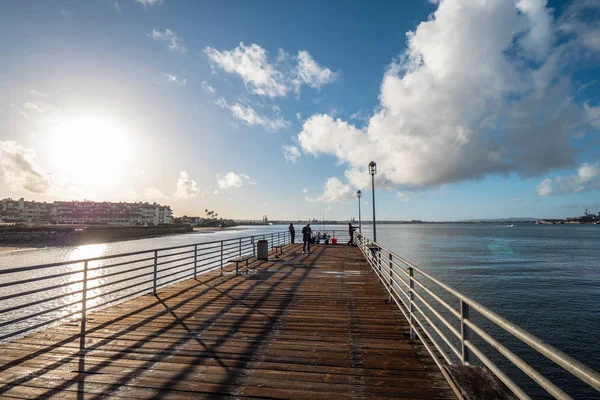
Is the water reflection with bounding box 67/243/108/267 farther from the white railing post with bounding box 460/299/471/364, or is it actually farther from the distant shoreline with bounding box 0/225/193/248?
the white railing post with bounding box 460/299/471/364

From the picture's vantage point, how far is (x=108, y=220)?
14225cm

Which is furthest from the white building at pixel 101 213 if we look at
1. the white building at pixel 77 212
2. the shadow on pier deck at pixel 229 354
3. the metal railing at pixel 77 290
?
the shadow on pier deck at pixel 229 354

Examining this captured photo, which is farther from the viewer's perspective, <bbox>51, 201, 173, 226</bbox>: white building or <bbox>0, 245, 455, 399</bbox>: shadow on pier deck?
<bbox>51, 201, 173, 226</bbox>: white building

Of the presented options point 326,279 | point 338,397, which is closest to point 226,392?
point 338,397

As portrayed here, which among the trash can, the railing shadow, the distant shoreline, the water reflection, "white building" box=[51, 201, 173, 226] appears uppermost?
"white building" box=[51, 201, 173, 226]

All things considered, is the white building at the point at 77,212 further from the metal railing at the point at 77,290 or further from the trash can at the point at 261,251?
the trash can at the point at 261,251

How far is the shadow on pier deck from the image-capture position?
145 inches

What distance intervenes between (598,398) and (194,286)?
12.9 m

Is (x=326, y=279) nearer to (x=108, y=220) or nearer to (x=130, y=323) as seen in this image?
(x=130, y=323)

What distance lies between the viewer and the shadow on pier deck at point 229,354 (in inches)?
145

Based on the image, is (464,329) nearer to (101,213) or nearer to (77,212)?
(101,213)

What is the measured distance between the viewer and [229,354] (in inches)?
182

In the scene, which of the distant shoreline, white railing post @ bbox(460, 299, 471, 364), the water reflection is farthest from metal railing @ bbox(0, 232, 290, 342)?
the distant shoreline

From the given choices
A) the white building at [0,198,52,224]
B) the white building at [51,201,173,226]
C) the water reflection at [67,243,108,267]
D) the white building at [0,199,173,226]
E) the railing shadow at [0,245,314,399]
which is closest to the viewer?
the railing shadow at [0,245,314,399]
